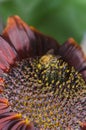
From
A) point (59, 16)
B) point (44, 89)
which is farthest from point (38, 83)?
point (59, 16)

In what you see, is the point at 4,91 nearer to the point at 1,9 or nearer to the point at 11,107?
the point at 11,107

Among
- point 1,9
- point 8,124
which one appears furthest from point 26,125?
point 1,9

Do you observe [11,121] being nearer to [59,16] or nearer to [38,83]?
[38,83]

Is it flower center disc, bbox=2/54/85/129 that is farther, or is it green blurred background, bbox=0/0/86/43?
green blurred background, bbox=0/0/86/43

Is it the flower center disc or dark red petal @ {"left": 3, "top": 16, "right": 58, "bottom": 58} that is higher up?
dark red petal @ {"left": 3, "top": 16, "right": 58, "bottom": 58}

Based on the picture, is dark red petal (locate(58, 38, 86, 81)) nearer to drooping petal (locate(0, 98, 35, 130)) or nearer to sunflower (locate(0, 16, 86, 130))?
sunflower (locate(0, 16, 86, 130))

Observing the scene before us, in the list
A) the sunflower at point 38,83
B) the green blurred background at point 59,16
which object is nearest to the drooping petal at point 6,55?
the sunflower at point 38,83

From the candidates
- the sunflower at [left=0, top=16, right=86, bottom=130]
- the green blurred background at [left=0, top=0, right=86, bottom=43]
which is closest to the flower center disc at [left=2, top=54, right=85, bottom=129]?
the sunflower at [left=0, top=16, right=86, bottom=130]
